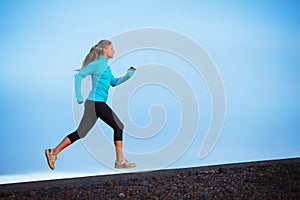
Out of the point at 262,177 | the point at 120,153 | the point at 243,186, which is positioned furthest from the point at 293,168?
the point at 120,153

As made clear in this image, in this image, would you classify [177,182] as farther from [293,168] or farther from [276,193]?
[293,168]

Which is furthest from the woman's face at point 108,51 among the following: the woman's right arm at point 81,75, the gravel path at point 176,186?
the gravel path at point 176,186

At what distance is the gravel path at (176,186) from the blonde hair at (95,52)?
203 centimetres

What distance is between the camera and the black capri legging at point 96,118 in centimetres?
820

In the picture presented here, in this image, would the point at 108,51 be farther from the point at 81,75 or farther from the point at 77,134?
the point at 77,134

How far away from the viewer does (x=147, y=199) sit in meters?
7.54

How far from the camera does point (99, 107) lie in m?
8.20

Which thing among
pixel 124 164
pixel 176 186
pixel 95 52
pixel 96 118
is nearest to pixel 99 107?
pixel 96 118

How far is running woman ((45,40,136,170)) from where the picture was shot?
8.20 metres

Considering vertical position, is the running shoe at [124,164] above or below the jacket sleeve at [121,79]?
below

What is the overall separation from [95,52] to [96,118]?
1.08 m

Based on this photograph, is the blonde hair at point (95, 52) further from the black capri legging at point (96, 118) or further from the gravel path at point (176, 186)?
the gravel path at point (176, 186)

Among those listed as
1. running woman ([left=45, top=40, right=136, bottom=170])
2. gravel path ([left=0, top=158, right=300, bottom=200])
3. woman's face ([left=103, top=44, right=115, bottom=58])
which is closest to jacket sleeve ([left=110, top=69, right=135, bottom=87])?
running woman ([left=45, top=40, right=136, bottom=170])

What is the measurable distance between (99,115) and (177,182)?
176cm
